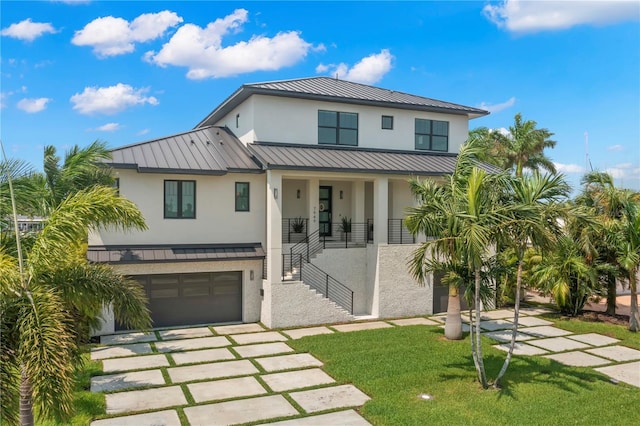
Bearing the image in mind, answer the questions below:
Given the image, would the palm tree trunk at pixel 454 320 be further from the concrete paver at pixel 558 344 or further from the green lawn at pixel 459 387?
the concrete paver at pixel 558 344

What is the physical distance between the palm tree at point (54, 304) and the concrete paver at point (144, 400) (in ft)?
6.31

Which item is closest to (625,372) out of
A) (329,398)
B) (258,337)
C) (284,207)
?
(329,398)

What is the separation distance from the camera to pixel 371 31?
15.6m

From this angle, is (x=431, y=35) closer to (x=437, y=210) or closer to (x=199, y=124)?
(x=437, y=210)

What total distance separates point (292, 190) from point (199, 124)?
928 centimetres

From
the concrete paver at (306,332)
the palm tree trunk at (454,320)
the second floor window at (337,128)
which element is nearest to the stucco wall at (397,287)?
the concrete paver at (306,332)

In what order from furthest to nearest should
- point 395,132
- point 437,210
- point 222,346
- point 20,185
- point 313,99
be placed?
point 395,132 < point 313,99 < point 222,346 < point 437,210 < point 20,185

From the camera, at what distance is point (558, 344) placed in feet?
45.1

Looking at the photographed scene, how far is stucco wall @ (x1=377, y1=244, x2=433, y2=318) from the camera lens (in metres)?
17.1

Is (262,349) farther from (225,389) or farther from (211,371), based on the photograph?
(225,389)

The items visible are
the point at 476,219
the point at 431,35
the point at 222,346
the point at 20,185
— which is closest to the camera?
the point at 20,185

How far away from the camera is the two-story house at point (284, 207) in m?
15.6

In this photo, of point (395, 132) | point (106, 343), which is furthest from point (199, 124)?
point (106, 343)

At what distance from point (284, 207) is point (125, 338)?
25.3 ft
